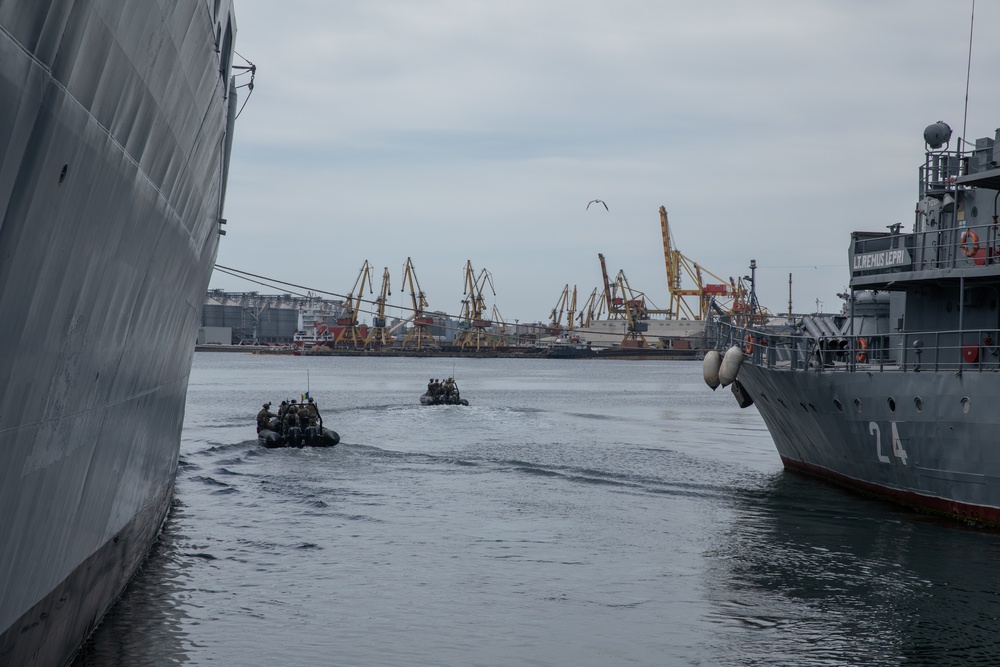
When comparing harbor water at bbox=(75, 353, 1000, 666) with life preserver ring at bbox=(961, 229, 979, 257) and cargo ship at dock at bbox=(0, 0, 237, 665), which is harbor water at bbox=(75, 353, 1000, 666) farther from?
life preserver ring at bbox=(961, 229, 979, 257)

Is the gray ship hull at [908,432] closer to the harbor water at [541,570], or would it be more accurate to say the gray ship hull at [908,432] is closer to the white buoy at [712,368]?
the harbor water at [541,570]

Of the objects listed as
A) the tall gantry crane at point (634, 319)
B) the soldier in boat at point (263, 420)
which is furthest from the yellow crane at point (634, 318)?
the soldier in boat at point (263, 420)

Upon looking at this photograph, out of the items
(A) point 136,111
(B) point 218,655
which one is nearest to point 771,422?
(B) point 218,655

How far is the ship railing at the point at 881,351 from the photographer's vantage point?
18.8m

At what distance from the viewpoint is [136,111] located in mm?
8445

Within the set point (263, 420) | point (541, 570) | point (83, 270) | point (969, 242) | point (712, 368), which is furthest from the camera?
point (263, 420)

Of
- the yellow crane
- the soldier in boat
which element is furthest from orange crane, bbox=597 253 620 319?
the soldier in boat

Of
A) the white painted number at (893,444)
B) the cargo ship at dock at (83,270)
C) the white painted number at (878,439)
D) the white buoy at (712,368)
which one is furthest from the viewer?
the white buoy at (712,368)

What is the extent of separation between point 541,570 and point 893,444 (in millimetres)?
8469

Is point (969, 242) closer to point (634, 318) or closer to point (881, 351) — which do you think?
point (881, 351)

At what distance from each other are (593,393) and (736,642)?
239ft

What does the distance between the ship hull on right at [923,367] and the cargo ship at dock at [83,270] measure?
14.4m

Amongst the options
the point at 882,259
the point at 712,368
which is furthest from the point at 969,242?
the point at 712,368

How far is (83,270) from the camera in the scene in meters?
7.45
